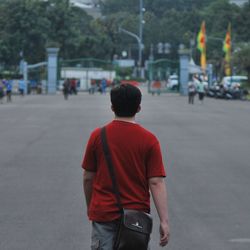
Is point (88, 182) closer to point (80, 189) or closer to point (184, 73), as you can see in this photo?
point (80, 189)

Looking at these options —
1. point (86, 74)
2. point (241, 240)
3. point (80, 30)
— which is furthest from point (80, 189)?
point (80, 30)

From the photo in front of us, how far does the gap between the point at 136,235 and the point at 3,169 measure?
960cm

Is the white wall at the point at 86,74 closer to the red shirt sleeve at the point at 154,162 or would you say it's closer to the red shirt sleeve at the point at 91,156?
the red shirt sleeve at the point at 91,156

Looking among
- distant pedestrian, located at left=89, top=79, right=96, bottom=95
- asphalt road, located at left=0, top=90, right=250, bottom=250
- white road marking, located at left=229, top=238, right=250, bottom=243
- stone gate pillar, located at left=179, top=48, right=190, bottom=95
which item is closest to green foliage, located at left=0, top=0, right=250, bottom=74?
stone gate pillar, located at left=179, top=48, right=190, bottom=95

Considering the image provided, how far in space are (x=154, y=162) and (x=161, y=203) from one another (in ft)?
0.88

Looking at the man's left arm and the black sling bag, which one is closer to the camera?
the black sling bag

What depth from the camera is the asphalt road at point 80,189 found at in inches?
332

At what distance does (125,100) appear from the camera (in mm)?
5016

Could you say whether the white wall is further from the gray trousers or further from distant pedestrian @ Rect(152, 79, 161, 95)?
the gray trousers

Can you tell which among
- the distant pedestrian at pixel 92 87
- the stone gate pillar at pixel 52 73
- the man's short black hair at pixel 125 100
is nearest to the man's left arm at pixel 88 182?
the man's short black hair at pixel 125 100

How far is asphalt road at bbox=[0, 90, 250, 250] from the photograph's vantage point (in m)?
8.42

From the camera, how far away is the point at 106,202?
4.92 metres

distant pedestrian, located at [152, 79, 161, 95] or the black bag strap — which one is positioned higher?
the black bag strap

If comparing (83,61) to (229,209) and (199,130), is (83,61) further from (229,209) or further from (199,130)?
(229,209)
